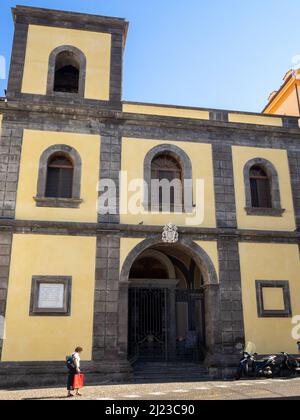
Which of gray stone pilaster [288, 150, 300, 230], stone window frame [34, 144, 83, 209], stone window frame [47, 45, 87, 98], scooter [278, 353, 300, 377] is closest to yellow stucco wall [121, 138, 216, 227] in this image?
stone window frame [34, 144, 83, 209]

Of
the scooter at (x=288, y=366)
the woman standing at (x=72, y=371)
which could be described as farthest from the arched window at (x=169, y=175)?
the woman standing at (x=72, y=371)

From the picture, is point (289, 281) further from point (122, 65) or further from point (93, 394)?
point (122, 65)

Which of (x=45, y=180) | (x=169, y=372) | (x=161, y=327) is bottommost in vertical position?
(x=169, y=372)

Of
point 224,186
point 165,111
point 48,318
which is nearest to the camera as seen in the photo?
point 48,318

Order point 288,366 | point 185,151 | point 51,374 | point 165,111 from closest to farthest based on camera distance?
point 51,374, point 288,366, point 185,151, point 165,111

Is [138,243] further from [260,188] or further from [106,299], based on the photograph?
[260,188]

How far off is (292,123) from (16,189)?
411 inches

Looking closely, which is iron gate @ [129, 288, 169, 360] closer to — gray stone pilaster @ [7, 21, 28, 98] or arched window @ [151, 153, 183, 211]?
arched window @ [151, 153, 183, 211]

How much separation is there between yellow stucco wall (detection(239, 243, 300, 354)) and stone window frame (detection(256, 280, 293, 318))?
107 millimetres

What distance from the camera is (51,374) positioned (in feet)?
39.5

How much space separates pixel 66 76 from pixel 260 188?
8.50 metres

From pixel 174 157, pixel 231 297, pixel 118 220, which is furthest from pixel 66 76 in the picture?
pixel 231 297

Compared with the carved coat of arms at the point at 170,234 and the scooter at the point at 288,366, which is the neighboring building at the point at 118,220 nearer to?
the carved coat of arms at the point at 170,234

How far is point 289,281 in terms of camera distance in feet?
46.8
